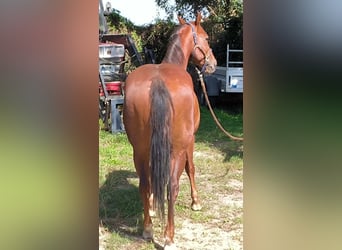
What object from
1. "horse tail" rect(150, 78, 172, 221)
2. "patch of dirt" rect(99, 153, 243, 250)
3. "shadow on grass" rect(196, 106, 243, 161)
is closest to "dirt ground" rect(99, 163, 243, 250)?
"patch of dirt" rect(99, 153, 243, 250)

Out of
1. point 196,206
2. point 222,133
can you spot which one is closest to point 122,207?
point 196,206

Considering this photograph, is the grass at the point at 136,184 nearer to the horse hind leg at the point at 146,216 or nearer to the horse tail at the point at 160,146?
the horse hind leg at the point at 146,216

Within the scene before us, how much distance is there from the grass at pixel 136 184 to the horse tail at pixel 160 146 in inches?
19.6

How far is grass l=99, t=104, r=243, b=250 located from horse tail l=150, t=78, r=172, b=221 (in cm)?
50

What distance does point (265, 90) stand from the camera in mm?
883

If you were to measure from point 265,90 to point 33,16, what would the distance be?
49 centimetres

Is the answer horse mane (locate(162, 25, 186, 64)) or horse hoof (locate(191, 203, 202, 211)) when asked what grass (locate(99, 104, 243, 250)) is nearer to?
horse hoof (locate(191, 203, 202, 211))

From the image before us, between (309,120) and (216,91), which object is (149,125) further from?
(216,91)

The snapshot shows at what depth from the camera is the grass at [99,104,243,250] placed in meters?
3.24

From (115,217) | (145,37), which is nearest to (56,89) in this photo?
(115,217)

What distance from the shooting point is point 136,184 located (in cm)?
444

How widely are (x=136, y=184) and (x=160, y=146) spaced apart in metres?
1.84

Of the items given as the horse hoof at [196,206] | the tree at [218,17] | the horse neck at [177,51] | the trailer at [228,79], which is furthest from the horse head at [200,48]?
the tree at [218,17]

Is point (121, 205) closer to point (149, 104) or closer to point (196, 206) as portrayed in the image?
point (196, 206)
